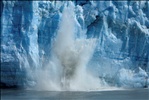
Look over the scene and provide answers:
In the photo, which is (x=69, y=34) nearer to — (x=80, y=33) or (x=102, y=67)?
(x=80, y=33)

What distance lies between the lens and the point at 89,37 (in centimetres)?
1738

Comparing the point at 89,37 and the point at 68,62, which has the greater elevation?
the point at 89,37

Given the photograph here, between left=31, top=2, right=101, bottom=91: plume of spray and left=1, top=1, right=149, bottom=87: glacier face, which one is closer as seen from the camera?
left=1, top=1, right=149, bottom=87: glacier face

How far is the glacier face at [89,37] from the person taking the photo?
52.0 ft

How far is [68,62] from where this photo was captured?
54.5ft

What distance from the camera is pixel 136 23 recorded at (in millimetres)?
17844

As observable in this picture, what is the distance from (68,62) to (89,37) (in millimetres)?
1417

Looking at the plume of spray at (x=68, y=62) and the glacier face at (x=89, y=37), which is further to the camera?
the plume of spray at (x=68, y=62)

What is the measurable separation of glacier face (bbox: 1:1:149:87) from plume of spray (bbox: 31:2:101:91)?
162mm

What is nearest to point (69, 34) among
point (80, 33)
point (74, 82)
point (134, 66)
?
point (80, 33)

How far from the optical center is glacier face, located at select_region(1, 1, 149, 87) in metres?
15.9

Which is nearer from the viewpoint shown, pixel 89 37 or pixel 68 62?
pixel 68 62

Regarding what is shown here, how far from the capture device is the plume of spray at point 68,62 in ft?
54.0

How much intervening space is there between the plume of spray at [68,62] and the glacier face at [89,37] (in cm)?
16
